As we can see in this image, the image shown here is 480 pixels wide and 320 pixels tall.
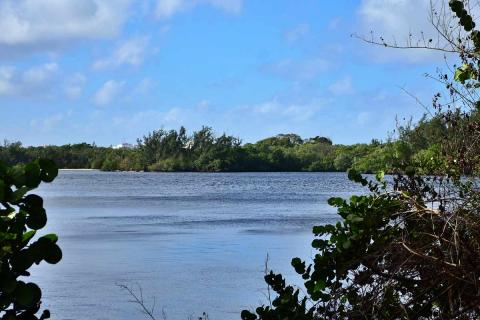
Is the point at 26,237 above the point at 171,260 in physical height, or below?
above

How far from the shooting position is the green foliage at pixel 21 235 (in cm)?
224

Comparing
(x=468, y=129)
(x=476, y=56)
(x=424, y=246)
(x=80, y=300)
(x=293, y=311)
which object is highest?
(x=476, y=56)

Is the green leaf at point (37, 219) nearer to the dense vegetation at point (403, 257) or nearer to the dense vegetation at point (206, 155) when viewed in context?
the dense vegetation at point (403, 257)

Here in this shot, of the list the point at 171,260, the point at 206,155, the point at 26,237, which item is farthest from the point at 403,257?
the point at 206,155

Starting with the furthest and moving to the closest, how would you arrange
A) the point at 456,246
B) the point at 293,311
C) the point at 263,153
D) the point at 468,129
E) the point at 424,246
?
the point at 263,153
the point at 468,129
the point at 293,311
the point at 424,246
the point at 456,246

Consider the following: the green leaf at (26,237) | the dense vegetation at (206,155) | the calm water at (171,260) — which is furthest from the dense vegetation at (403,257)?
the dense vegetation at (206,155)

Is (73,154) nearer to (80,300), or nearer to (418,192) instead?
(80,300)

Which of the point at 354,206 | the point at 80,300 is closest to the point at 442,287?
the point at 354,206

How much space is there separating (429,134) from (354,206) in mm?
2519

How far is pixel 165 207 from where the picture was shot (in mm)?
40406

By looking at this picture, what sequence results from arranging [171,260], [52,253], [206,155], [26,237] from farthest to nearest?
[206,155] < [171,260] < [26,237] < [52,253]

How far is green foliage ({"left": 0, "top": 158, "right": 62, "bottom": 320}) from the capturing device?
2.24m

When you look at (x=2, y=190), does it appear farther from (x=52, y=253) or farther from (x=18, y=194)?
(x=52, y=253)

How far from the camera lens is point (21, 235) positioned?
233cm
